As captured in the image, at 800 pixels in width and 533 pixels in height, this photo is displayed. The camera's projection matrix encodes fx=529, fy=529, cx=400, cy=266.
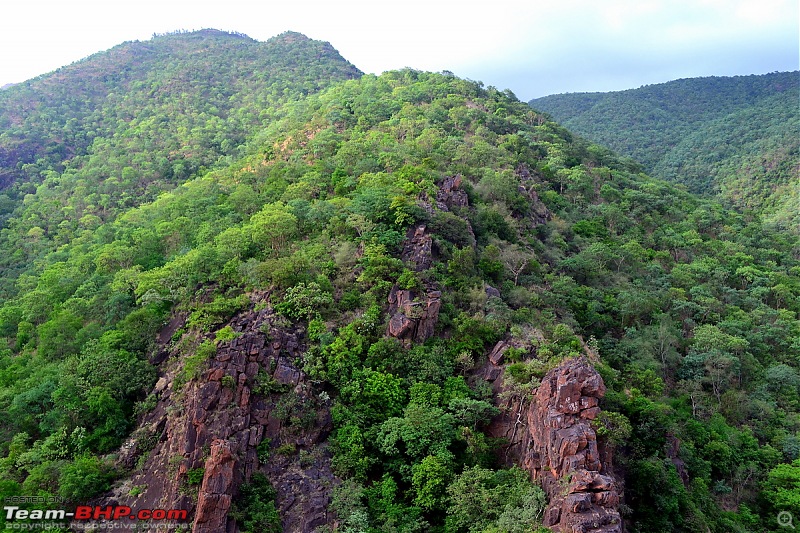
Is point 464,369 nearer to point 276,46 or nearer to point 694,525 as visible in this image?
point 694,525

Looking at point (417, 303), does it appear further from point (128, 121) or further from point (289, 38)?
point (289, 38)

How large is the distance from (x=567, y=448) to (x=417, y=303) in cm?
1079

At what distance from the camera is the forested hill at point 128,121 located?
57.8 meters

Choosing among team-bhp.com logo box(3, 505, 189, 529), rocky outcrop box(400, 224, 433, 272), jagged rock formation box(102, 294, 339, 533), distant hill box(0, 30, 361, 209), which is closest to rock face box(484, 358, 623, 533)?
jagged rock formation box(102, 294, 339, 533)

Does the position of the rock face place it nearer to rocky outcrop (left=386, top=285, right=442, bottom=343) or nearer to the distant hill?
rocky outcrop (left=386, top=285, right=442, bottom=343)

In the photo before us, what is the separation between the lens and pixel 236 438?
22.8 m

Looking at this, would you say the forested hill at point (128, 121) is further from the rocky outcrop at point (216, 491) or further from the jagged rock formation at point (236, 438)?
the rocky outcrop at point (216, 491)

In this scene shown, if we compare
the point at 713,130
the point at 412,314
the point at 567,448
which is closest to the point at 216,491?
the point at 412,314

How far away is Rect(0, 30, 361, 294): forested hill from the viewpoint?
A: 57.8m

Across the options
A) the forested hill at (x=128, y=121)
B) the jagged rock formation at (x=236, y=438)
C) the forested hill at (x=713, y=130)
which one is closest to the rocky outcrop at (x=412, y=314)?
the jagged rock formation at (x=236, y=438)

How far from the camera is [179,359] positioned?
92.6 ft

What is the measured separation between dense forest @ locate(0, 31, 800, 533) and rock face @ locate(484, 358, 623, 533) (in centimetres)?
73

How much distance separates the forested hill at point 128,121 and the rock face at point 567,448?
46.1 meters

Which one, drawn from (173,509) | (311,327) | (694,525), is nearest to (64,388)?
(173,509)
